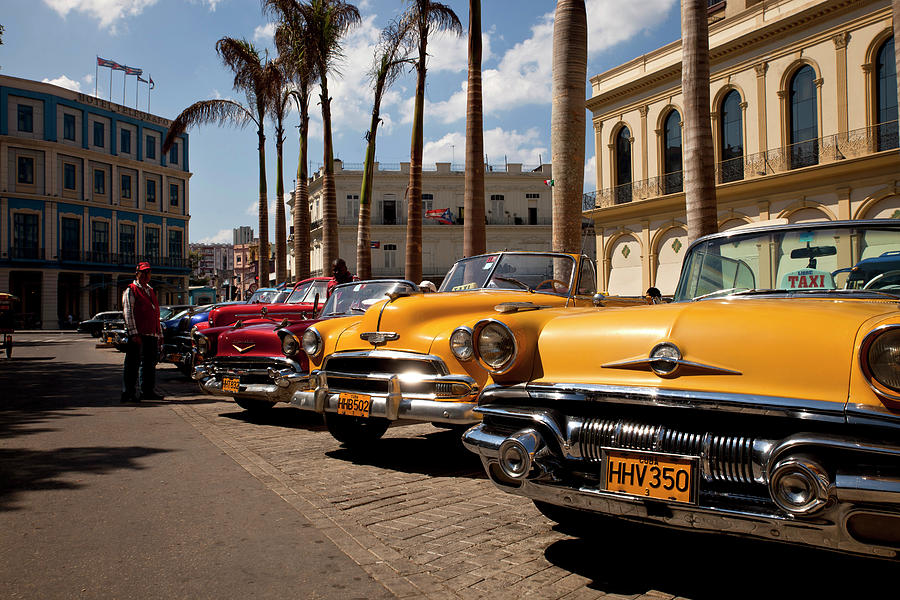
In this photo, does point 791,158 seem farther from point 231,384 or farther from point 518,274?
point 231,384

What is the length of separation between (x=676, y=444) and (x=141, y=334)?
815 centimetres

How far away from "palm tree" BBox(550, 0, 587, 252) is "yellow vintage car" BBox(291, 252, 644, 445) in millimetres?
3221

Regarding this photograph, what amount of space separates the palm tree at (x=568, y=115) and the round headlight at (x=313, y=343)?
4.65 m

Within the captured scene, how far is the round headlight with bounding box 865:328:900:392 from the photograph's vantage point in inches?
95.4

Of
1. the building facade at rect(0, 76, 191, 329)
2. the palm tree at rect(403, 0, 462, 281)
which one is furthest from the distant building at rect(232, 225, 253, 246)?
the palm tree at rect(403, 0, 462, 281)

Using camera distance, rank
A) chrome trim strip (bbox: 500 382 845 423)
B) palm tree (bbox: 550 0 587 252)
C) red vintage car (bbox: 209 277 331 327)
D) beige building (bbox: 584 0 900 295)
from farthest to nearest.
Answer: beige building (bbox: 584 0 900 295) → red vintage car (bbox: 209 277 331 327) → palm tree (bbox: 550 0 587 252) → chrome trim strip (bbox: 500 382 845 423)

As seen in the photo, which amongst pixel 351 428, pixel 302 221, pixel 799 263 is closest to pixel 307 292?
pixel 351 428

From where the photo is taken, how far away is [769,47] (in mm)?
22953

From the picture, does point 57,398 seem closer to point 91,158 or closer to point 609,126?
point 609,126

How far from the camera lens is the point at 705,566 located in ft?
11.1

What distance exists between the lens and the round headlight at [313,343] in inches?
248

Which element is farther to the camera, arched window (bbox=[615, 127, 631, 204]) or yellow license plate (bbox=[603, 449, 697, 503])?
arched window (bbox=[615, 127, 631, 204])

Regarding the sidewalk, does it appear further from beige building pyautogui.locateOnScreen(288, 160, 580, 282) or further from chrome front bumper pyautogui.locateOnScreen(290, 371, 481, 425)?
beige building pyautogui.locateOnScreen(288, 160, 580, 282)

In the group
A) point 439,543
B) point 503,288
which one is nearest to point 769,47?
point 503,288
